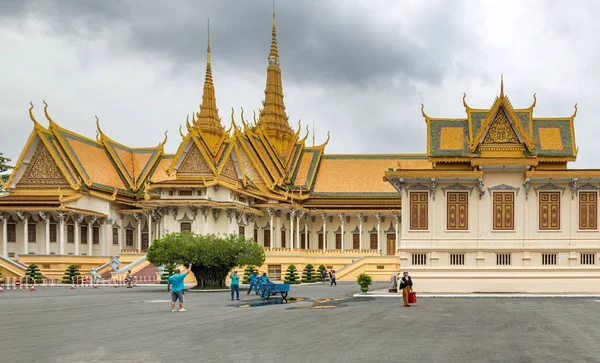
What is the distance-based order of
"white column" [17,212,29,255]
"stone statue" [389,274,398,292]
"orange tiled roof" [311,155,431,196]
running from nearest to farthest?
"stone statue" [389,274,398,292], "white column" [17,212,29,255], "orange tiled roof" [311,155,431,196]

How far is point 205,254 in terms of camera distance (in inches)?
1417

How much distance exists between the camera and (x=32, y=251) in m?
51.9

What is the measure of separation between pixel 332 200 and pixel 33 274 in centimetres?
2615

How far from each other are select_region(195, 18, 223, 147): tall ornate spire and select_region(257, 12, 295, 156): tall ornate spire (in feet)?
15.3

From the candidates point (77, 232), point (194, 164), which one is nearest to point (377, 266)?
point (194, 164)

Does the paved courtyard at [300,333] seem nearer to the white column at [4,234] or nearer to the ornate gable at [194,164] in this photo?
the ornate gable at [194,164]

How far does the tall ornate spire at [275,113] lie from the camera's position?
68.2 m

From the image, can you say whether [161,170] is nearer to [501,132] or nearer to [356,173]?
[356,173]

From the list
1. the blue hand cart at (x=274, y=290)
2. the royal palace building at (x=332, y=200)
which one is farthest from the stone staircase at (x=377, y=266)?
the blue hand cart at (x=274, y=290)

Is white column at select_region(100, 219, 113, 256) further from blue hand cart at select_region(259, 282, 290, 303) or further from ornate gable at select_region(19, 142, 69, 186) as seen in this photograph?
blue hand cart at select_region(259, 282, 290, 303)

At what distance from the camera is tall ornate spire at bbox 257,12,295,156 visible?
6819cm

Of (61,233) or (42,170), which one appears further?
(42,170)

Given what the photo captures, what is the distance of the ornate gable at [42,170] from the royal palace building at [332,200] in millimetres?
107

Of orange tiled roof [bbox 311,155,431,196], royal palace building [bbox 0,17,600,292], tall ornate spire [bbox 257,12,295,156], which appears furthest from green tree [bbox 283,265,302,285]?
tall ornate spire [bbox 257,12,295,156]
